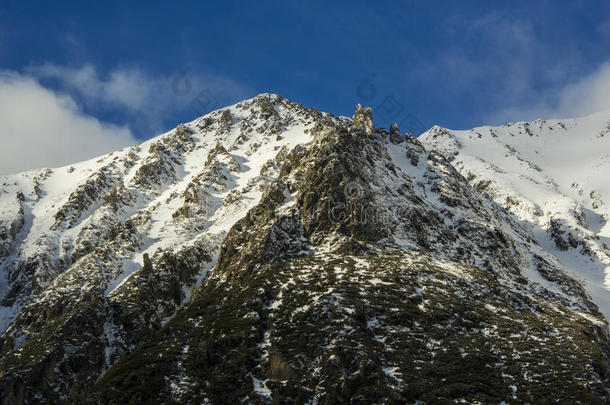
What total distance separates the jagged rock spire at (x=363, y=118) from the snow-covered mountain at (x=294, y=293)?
970 cm

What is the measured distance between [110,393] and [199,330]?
9.98 m

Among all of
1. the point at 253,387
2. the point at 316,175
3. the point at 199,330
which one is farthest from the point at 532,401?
the point at 316,175

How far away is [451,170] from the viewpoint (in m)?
114

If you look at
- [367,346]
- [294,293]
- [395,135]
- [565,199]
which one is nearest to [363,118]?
[395,135]

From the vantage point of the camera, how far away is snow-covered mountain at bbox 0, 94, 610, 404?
32.9 metres

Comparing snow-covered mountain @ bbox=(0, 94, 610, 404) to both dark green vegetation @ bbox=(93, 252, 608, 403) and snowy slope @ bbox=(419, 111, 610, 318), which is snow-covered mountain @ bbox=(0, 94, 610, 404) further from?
snowy slope @ bbox=(419, 111, 610, 318)

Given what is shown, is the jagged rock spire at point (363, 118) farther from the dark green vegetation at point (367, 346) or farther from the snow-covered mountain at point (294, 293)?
the dark green vegetation at point (367, 346)

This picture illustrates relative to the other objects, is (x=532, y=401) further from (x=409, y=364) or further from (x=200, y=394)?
(x=200, y=394)

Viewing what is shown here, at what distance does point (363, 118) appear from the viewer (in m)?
139

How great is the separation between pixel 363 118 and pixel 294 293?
340 ft

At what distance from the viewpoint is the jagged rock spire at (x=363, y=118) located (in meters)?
133

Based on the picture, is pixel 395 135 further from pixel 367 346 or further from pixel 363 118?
pixel 367 346

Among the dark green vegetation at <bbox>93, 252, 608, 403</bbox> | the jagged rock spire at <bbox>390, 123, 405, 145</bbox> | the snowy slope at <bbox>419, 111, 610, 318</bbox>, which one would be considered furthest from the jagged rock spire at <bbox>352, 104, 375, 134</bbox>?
the dark green vegetation at <bbox>93, 252, 608, 403</bbox>

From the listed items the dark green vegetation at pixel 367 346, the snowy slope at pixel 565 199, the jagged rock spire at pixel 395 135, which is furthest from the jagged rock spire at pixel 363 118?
the dark green vegetation at pixel 367 346
